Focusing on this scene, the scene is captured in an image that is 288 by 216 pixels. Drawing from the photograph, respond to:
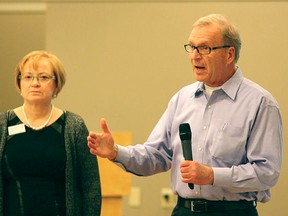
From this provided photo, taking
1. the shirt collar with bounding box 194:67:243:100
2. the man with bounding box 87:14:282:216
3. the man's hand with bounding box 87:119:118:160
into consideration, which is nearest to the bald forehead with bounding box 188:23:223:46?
the man with bounding box 87:14:282:216

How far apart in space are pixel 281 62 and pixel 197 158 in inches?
76.3

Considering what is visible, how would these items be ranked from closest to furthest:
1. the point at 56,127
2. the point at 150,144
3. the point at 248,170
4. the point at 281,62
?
1. the point at 248,170
2. the point at 150,144
3. the point at 56,127
4. the point at 281,62

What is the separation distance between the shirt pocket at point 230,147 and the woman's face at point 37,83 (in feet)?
3.09

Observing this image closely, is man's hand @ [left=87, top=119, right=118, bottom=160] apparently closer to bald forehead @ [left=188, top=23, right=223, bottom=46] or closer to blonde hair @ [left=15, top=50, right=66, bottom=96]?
bald forehead @ [left=188, top=23, right=223, bottom=46]

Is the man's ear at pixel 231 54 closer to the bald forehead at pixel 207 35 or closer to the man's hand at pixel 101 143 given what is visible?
the bald forehead at pixel 207 35

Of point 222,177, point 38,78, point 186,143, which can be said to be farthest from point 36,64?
point 222,177

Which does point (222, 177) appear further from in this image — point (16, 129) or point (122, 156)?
point (16, 129)

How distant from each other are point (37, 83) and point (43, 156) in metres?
0.37

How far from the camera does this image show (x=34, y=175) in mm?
2553

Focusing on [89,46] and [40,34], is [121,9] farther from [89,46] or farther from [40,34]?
[40,34]

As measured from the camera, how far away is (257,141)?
82.7 inches

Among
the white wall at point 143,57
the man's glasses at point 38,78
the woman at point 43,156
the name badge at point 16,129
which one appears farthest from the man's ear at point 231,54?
the white wall at point 143,57

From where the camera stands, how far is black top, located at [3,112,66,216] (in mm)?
2531

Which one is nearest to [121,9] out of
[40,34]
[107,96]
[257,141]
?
[107,96]
